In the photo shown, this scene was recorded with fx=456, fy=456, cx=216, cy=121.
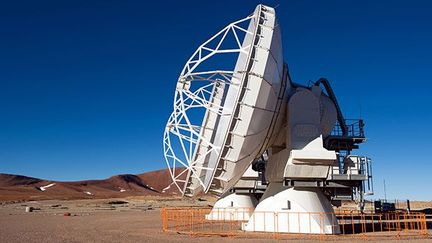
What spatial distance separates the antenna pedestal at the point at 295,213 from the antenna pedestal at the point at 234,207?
11237 millimetres

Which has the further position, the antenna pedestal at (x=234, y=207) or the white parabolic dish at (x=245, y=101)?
the antenna pedestal at (x=234, y=207)

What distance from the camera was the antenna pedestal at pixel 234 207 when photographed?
33.3m

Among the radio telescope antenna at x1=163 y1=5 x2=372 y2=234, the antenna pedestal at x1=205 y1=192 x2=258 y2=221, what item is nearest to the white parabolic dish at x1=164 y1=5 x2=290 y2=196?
the radio telescope antenna at x1=163 y1=5 x2=372 y2=234

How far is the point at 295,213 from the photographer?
20500 mm

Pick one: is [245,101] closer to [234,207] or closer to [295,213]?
[295,213]

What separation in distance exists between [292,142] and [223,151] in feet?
14.9

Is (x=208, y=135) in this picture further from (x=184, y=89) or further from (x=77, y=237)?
(x=77, y=237)

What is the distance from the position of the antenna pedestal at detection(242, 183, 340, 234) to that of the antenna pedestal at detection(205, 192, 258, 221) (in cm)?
1124

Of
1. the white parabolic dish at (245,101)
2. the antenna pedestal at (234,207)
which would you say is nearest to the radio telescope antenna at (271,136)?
the white parabolic dish at (245,101)

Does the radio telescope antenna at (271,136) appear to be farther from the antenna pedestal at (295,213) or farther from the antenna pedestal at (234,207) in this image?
the antenna pedestal at (234,207)

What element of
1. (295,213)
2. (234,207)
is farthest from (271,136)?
(234,207)

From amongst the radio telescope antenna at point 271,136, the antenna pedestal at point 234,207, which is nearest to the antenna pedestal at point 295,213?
the radio telescope antenna at point 271,136

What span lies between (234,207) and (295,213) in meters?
14.1

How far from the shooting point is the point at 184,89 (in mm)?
17781
